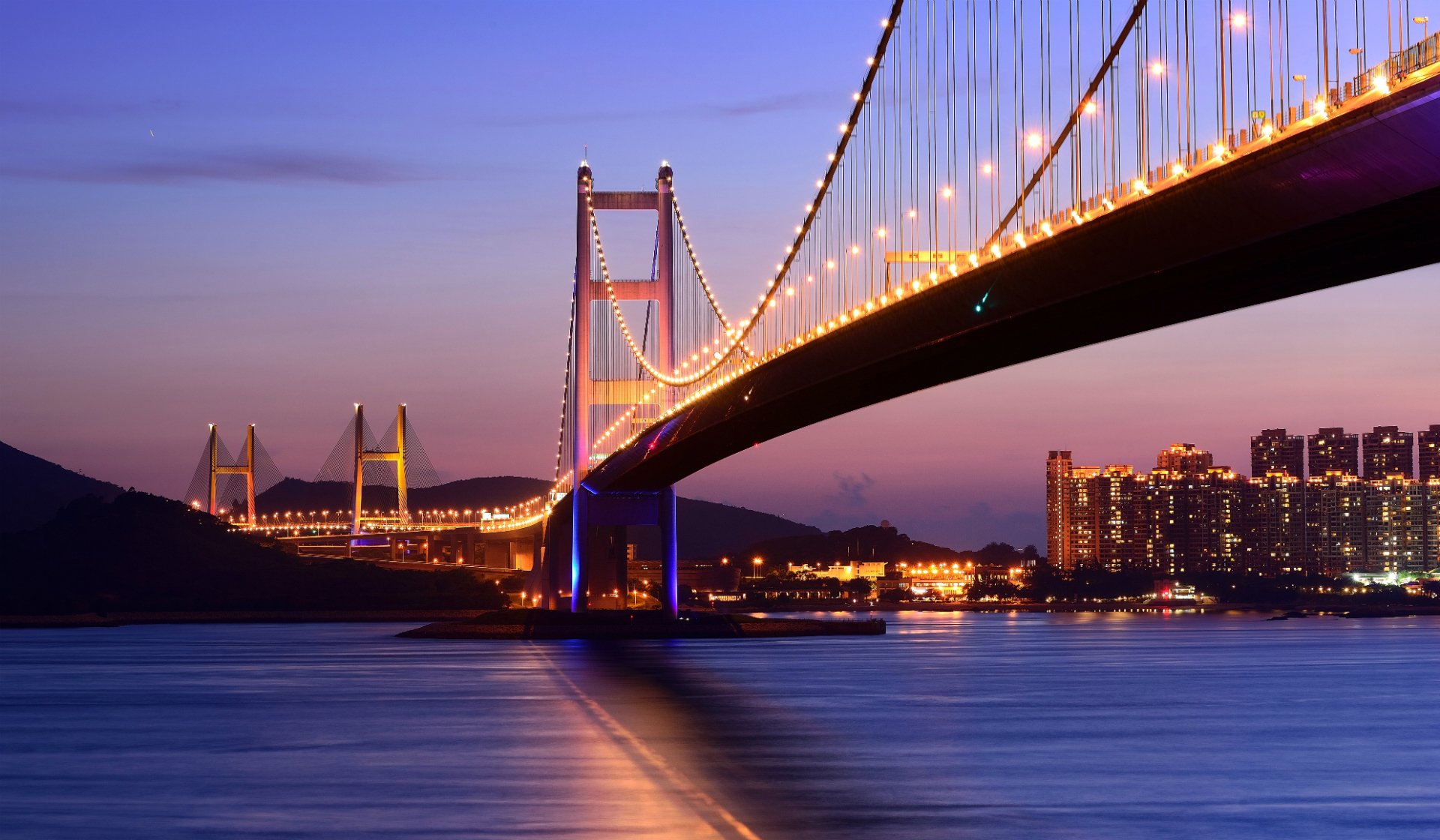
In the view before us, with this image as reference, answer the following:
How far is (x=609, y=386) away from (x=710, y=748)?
30.3 metres

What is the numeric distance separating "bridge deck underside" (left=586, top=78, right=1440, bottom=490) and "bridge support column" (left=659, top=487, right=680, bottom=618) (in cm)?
1974

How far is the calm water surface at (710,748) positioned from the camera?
56.6ft

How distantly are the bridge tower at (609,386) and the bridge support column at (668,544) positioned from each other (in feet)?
0.06

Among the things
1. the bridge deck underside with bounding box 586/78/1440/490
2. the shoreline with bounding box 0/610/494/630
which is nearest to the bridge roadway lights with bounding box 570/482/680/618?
the bridge deck underside with bounding box 586/78/1440/490

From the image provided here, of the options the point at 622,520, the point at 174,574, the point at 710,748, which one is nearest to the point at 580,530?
the point at 622,520

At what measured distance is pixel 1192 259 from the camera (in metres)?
18.0

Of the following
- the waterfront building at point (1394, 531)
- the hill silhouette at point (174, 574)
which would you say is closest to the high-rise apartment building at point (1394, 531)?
the waterfront building at point (1394, 531)

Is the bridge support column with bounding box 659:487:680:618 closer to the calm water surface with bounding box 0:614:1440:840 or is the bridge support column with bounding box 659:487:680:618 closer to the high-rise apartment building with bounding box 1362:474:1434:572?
the calm water surface with bounding box 0:614:1440:840

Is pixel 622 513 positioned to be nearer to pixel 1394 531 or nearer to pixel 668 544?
pixel 668 544

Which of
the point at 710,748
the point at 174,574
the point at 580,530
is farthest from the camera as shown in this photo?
the point at 174,574

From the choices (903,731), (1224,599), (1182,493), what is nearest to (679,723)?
(903,731)

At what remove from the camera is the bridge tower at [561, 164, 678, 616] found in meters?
50.1

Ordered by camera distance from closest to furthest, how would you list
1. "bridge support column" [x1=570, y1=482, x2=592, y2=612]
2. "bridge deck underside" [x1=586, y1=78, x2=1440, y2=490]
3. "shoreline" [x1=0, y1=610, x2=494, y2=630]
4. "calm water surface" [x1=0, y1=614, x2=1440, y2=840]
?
1. "bridge deck underside" [x1=586, y1=78, x2=1440, y2=490]
2. "calm water surface" [x1=0, y1=614, x2=1440, y2=840]
3. "bridge support column" [x1=570, y1=482, x2=592, y2=612]
4. "shoreline" [x1=0, y1=610, x2=494, y2=630]

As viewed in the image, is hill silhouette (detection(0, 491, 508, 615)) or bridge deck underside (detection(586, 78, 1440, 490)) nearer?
bridge deck underside (detection(586, 78, 1440, 490))
